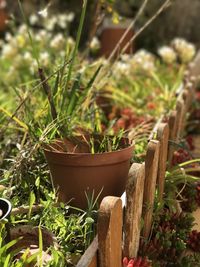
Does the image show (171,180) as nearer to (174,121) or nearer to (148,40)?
(174,121)

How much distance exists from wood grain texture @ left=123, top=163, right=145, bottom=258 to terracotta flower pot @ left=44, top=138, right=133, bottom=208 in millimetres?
293

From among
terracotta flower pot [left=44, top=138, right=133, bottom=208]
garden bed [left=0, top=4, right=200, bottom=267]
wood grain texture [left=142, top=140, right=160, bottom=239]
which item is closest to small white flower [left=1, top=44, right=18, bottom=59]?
garden bed [left=0, top=4, right=200, bottom=267]

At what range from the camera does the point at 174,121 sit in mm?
3111

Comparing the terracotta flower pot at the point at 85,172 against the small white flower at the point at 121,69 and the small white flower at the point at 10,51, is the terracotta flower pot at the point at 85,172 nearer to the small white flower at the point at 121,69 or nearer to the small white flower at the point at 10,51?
the small white flower at the point at 121,69

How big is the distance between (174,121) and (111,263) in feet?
4.69

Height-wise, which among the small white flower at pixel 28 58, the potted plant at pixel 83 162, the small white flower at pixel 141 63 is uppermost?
the small white flower at pixel 28 58

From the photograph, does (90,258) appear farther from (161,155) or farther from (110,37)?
(110,37)

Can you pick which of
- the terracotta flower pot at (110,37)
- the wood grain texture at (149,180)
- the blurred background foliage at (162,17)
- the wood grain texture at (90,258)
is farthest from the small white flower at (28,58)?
the blurred background foliage at (162,17)

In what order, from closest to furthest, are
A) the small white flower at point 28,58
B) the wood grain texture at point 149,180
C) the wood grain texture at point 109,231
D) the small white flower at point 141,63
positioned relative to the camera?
the wood grain texture at point 109,231, the wood grain texture at point 149,180, the small white flower at point 28,58, the small white flower at point 141,63

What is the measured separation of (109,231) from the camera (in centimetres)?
178

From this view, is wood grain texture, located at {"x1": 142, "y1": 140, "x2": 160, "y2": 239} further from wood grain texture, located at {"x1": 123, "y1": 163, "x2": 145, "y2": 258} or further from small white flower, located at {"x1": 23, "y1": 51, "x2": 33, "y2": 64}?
small white flower, located at {"x1": 23, "y1": 51, "x2": 33, "y2": 64}

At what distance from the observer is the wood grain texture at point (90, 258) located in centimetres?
178

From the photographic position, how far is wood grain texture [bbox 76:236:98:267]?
178 centimetres

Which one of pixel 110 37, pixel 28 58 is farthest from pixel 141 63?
pixel 110 37
